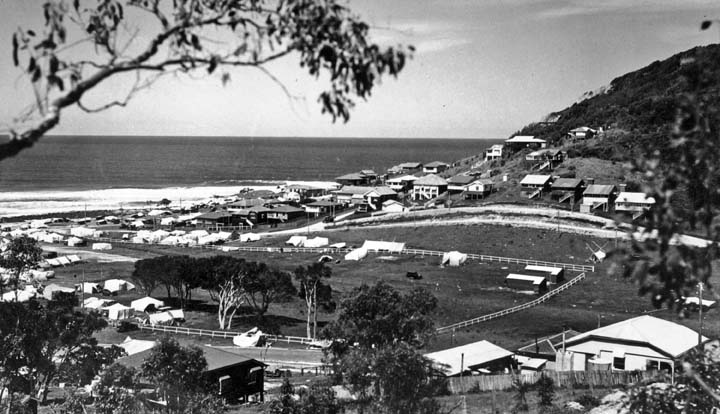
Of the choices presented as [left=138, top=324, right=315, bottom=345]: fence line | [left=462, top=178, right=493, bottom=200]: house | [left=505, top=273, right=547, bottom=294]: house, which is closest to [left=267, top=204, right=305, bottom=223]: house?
[left=462, top=178, right=493, bottom=200]: house

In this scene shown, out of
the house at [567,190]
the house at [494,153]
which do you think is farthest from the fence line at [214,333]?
the house at [494,153]

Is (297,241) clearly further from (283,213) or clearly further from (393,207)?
(283,213)

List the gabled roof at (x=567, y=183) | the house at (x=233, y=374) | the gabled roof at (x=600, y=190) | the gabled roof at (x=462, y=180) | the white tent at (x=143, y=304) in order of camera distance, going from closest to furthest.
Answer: the house at (x=233, y=374)
the white tent at (x=143, y=304)
the gabled roof at (x=600, y=190)
the gabled roof at (x=567, y=183)
the gabled roof at (x=462, y=180)

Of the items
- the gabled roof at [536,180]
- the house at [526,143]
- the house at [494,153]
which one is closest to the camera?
the gabled roof at [536,180]

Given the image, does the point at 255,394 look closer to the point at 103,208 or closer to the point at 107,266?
the point at 107,266

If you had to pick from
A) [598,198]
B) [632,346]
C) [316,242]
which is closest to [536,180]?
[598,198]

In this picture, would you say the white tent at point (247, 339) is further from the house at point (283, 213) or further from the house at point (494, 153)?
the house at point (494, 153)

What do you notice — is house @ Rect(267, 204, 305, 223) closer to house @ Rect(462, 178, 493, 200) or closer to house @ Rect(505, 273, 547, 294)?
house @ Rect(462, 178, 493, 200)
